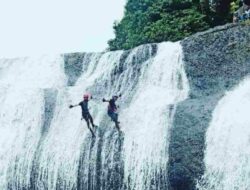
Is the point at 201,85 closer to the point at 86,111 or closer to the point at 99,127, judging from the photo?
Result: the point at 99,127

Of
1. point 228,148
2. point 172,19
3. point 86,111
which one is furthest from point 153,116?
point 172,19

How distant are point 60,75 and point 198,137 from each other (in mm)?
11069

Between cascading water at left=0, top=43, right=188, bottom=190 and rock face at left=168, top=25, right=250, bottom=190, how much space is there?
15.8 inches

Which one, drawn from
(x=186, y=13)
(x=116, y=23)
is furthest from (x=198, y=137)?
(x=116, y=23)

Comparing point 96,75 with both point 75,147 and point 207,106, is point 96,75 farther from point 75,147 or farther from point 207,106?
point 207,106

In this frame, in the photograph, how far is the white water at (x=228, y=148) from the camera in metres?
18.2

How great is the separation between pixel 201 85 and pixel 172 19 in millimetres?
11334

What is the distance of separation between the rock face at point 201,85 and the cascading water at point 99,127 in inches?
15.8

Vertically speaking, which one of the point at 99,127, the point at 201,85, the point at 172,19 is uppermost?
the point at 172,19

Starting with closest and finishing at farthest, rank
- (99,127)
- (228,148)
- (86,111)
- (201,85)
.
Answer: (228,148)
(86,111)
(99,127)
(201,85)

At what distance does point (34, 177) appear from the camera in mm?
22406

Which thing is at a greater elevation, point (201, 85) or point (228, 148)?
point (201, 85)

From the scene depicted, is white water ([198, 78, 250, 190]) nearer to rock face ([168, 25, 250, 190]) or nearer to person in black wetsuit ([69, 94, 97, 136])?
rock face ([168, 25, 250, 190])

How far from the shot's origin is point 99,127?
22281 millimetres
